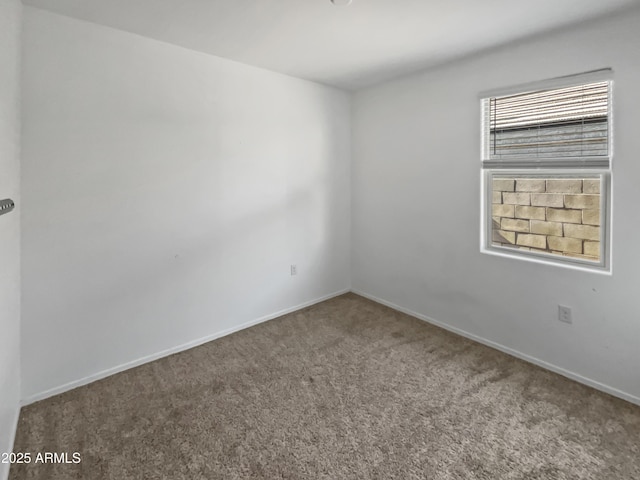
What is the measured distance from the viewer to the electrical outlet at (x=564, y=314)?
2364 millimetres

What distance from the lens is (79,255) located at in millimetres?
2250

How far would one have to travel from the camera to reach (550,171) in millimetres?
2451

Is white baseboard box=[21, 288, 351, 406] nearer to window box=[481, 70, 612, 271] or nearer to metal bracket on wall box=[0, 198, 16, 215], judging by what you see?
metal bracket on wall box=[0, 198, 16, 215]

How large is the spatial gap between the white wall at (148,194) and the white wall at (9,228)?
10 centimetres

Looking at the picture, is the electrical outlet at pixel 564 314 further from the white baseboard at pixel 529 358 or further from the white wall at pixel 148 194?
the white wall at pixel 148 194

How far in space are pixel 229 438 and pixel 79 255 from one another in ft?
5.03

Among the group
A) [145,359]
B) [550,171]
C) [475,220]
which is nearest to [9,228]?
[145,359]

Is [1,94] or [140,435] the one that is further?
[140,435]

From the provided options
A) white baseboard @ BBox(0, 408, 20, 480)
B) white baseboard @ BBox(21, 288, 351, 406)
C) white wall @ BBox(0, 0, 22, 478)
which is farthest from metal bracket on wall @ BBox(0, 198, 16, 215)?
white baseboard @ BBox(21, 288, 351, 406)

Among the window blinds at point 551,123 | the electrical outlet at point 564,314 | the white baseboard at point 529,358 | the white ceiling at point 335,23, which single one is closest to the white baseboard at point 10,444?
the white ceiling at point 335,23

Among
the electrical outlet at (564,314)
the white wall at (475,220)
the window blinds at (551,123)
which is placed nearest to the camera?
the white wall at (475,220)

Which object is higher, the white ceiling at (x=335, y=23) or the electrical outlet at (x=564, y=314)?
the white ceiling at (x=335, y=23)

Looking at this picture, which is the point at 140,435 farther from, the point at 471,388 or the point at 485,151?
the point at 485,151

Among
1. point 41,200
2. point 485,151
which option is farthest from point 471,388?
point 41,200
